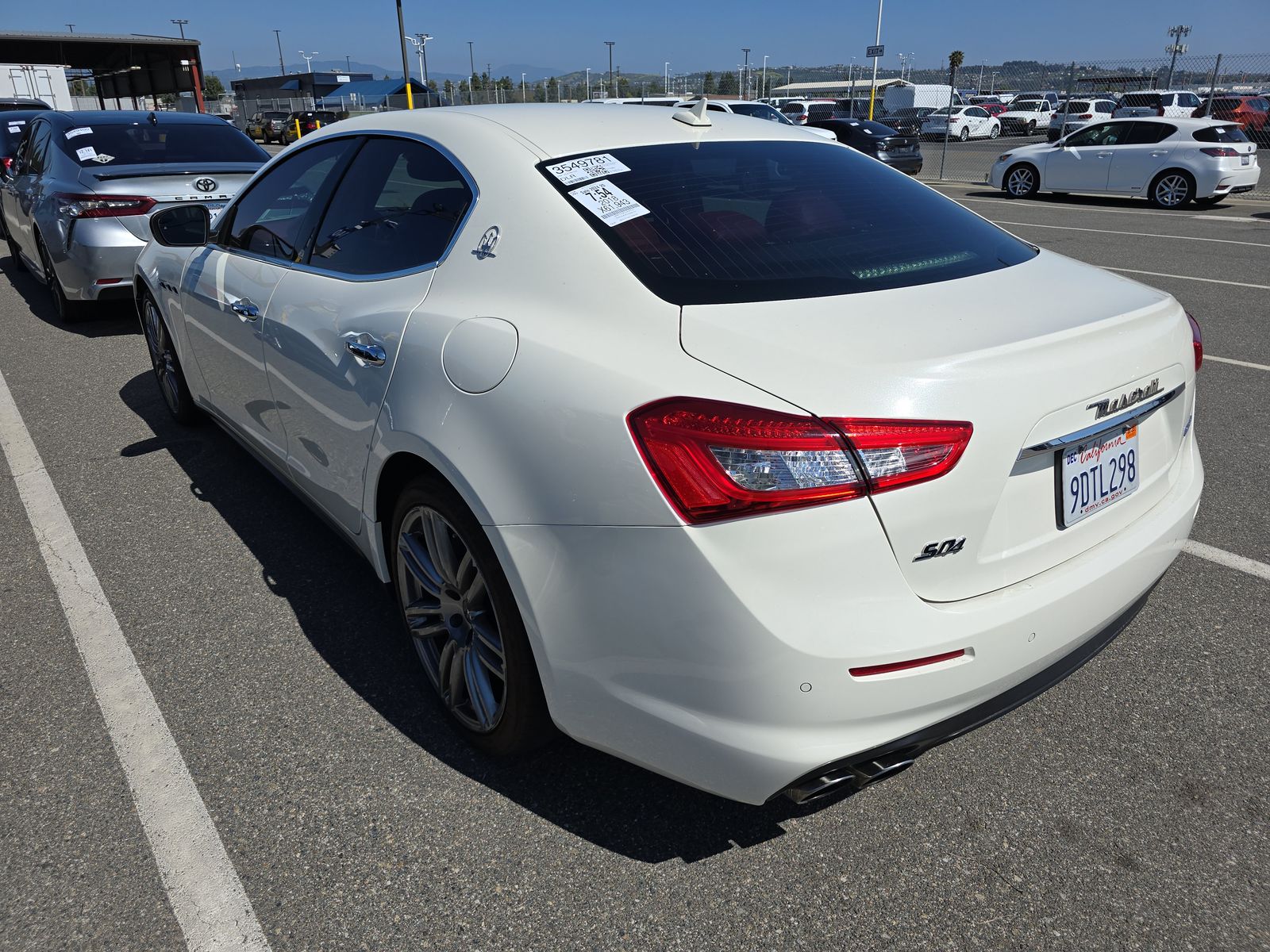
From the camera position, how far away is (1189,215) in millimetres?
14250

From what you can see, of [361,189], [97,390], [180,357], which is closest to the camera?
[361,189]

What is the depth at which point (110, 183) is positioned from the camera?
6.81 metres

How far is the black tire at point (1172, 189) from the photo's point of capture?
15.1 meters

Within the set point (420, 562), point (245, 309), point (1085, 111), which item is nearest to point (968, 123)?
point (1085, 111)

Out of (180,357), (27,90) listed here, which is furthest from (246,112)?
(180,357)

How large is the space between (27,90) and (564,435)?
122 feet

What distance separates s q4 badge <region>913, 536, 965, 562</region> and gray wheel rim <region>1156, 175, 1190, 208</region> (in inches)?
644

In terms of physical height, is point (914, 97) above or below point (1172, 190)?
above

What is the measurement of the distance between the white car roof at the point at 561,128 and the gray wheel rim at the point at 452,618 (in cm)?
104

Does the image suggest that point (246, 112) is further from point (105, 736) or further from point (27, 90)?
point (105, 736)

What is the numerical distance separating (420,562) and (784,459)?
1237 millimetres

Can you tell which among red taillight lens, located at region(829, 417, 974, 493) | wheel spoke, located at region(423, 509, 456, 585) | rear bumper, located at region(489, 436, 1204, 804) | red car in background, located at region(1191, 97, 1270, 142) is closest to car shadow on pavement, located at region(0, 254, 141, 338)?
wheel spoke, located at region(423, 509, 456, 585)

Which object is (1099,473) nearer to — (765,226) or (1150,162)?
(765,226)

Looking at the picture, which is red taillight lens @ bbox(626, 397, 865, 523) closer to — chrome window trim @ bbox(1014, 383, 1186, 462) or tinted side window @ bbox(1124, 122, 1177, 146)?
chrome window trim @ bbox(1014, 383, 1186, 462)
